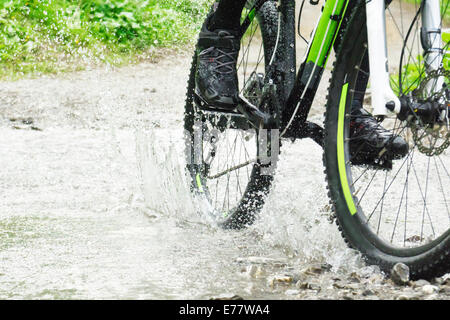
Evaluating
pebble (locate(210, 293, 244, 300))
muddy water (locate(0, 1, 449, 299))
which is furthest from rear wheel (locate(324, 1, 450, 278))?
pebble (locate(210, 293, 244, 300))

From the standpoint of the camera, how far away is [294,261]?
338cm

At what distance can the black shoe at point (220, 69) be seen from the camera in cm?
370

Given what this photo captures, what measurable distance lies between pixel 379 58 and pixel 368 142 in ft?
1.53

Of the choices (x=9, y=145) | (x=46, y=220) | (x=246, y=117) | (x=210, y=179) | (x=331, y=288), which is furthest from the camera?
(x=9, y=145)

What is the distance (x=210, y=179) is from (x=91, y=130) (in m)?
3.13

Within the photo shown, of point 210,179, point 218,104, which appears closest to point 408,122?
point 218,104

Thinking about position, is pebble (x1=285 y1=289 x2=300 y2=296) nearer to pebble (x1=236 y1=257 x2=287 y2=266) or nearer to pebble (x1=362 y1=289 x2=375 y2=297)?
pebble (x1=362 y1=289 x2=375 y2=297)

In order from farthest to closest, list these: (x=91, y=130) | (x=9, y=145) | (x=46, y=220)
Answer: (x=91, y=130) < (x=9, y=145) < (x=46, y=220)

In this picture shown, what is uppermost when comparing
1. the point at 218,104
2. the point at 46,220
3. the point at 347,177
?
the point at 218,104

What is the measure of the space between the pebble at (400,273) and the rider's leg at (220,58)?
4.26ft

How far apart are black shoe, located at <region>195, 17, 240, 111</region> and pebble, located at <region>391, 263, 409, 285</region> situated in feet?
4.26

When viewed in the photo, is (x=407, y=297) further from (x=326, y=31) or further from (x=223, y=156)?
(x=223, y=156)

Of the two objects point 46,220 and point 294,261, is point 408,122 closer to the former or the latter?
point 294,261

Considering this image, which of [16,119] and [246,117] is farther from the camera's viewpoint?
[16,119]
